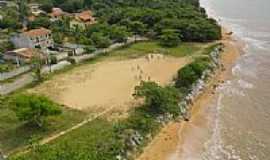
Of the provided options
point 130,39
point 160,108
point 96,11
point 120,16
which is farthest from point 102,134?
point 96,11

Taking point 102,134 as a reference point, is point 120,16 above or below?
above

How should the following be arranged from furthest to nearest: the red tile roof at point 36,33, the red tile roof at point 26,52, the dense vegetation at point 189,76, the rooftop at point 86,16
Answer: the rooftop at point 86,16 → the red tile roof at point 36,33 → the red tile roof at point 26,52 → the dense vegetation at point 189,76

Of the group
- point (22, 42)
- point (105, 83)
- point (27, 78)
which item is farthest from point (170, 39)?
point (27, 78)

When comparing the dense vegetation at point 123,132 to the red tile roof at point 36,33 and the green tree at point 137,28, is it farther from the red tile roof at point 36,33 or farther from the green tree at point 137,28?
the green tree at point 137,28

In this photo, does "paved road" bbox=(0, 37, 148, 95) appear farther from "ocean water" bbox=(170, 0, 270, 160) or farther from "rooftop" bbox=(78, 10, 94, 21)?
"rooftop" bbox=(78, 10, 94, 21)

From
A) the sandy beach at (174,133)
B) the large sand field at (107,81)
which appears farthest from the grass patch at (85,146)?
the large sand field at (107,81)

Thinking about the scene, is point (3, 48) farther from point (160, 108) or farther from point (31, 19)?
point (160, 108)

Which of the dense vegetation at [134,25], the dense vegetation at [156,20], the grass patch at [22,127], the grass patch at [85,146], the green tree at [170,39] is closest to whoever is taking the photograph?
the grass patch at [85,146]
